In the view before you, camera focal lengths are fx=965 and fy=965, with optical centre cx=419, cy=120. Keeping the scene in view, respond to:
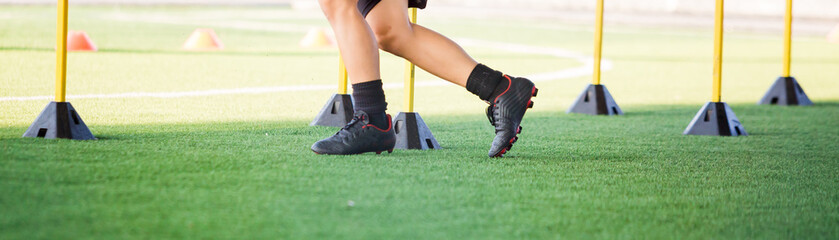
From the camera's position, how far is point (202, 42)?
915 centimetres

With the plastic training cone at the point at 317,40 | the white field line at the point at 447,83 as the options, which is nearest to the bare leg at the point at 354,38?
the white field line at the point at 447,83

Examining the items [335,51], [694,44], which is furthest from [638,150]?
[694,44]

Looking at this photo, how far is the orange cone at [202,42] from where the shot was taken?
9.05m

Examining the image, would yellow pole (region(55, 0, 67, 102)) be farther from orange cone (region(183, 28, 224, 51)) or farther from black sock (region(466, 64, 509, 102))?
orange cone (region(183, 28, 224, 51))

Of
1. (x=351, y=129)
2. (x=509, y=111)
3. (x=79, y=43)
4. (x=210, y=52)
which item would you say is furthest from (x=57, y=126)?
(x=210, y=52)

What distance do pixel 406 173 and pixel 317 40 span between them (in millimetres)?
7998

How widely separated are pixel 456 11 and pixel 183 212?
24178 millimetres

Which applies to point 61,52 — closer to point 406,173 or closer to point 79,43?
point 406,173

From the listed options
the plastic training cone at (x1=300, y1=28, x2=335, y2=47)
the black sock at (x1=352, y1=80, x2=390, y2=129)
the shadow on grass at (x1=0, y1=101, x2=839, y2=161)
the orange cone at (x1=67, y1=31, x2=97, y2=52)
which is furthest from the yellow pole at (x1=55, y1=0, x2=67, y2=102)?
the plastic training cone at (x1=300, y1=28, x2=335, y2=47)

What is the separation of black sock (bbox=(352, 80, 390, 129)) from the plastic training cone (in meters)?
7.46

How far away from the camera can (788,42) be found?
17.7ft

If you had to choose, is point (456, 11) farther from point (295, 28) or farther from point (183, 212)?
point (183, 212)

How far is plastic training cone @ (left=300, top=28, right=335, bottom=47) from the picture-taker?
10.4 m

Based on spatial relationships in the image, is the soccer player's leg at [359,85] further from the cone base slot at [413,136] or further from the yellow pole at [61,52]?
the yellow pole at [61,52]
